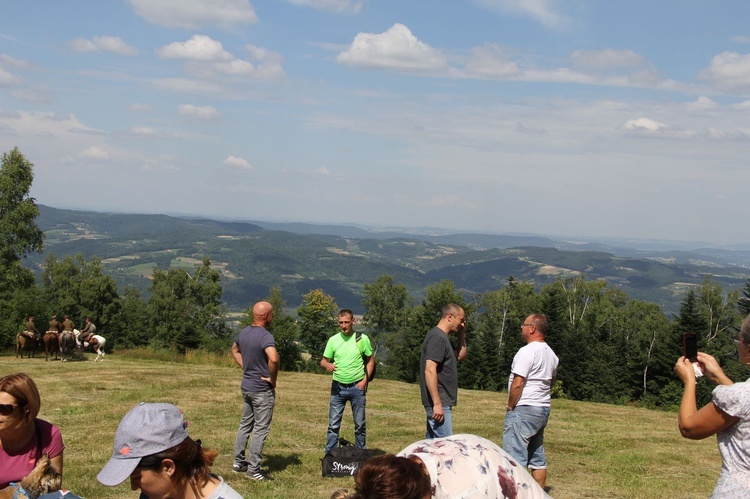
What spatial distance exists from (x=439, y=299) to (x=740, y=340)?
63.8 m

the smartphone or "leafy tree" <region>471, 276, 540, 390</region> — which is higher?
the smartphone

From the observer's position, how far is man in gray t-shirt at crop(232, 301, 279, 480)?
27.3ft

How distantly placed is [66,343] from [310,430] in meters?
13.7

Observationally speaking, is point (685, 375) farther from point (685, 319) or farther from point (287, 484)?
point (685, 319)

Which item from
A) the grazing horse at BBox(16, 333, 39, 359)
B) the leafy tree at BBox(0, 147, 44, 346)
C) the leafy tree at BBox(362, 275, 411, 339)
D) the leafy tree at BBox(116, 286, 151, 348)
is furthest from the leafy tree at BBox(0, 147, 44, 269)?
the leafy tree at BBox(362, 275, 411, 339)

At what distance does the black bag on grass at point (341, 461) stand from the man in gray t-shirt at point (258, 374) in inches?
34.0

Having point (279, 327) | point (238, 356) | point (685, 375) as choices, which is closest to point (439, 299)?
point (279, 327)

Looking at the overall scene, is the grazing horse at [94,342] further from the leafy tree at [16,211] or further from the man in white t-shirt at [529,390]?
the man in white t-shirt at [529,390]

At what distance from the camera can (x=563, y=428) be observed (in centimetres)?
1507

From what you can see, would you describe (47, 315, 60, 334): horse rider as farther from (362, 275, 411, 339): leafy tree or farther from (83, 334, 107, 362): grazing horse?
(362, 275, 411, 339): leafy tree

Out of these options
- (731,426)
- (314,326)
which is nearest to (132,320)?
(314,326)

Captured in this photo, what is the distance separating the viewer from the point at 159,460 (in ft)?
9.84

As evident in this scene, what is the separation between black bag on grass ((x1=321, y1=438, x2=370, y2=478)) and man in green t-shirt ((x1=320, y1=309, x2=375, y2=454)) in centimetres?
21

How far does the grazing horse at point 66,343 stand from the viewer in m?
22.4
